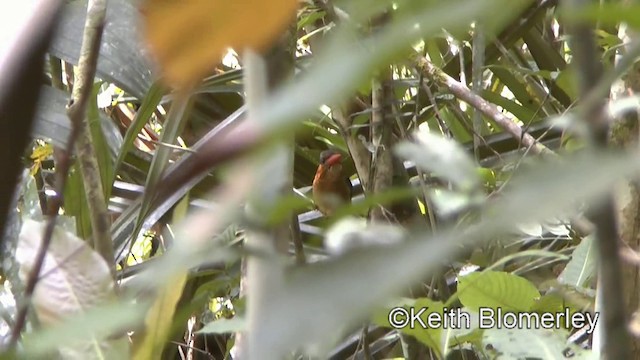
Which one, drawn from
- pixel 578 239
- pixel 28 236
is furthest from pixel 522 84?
pixel 28 236

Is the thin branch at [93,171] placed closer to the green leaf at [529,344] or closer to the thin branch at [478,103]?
the green leaf at [529,344]

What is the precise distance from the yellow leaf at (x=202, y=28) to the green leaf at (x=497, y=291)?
1.52ft

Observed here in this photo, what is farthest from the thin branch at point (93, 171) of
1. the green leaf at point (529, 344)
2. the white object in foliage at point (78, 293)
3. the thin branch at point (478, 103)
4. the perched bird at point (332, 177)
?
the perched bird at point (332, 177)

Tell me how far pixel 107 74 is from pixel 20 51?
68 centimetres

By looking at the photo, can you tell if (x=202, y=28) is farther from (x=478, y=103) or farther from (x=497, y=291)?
(x=478, y=103)

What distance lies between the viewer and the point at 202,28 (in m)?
0.16

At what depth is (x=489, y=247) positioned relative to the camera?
0.89 meters

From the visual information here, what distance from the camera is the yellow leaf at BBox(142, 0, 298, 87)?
16 centimetres

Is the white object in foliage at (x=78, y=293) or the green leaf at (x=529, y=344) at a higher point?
the white object in foliage at (x=78, y=293)

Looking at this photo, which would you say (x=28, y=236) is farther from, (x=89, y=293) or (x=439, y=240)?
(x=439, y=240)

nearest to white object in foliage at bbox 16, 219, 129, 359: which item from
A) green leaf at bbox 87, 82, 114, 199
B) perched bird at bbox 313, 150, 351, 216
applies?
green leaf at bbox 87, 82, 114, 199

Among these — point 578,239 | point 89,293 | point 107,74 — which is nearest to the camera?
point 89,293

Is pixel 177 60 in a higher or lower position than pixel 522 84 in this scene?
higher

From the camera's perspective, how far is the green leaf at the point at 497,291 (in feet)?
1.98
